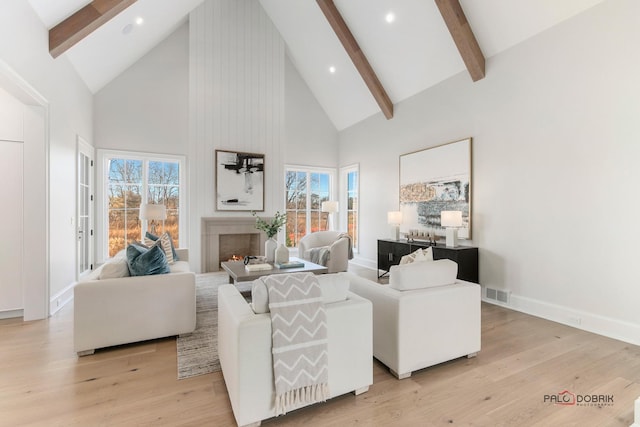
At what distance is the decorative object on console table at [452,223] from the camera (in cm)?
421

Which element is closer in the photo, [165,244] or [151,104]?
[165,244]

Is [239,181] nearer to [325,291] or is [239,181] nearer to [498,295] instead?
[325,291]

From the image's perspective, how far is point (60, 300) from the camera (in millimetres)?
3777

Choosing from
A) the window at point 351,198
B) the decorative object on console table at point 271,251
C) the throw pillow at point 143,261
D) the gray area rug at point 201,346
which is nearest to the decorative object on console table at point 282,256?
the decorative object on console table at point 271,251

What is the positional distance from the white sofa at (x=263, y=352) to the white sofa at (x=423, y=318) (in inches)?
A: 11.9

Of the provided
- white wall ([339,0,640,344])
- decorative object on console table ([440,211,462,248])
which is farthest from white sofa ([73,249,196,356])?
white wall ([339,0,640,344])

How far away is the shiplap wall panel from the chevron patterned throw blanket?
469 cm

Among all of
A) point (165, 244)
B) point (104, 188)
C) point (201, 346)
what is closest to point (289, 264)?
point (201, 346)

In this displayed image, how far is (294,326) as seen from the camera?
5.66 feet

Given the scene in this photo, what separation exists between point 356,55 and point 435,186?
280 cm

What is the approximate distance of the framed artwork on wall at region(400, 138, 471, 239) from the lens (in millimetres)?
4492

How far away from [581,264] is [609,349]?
35.8 inches

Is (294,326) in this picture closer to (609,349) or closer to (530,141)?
(609,349)

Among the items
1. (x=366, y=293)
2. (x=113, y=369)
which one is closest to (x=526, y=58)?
(x=366, y=293)
